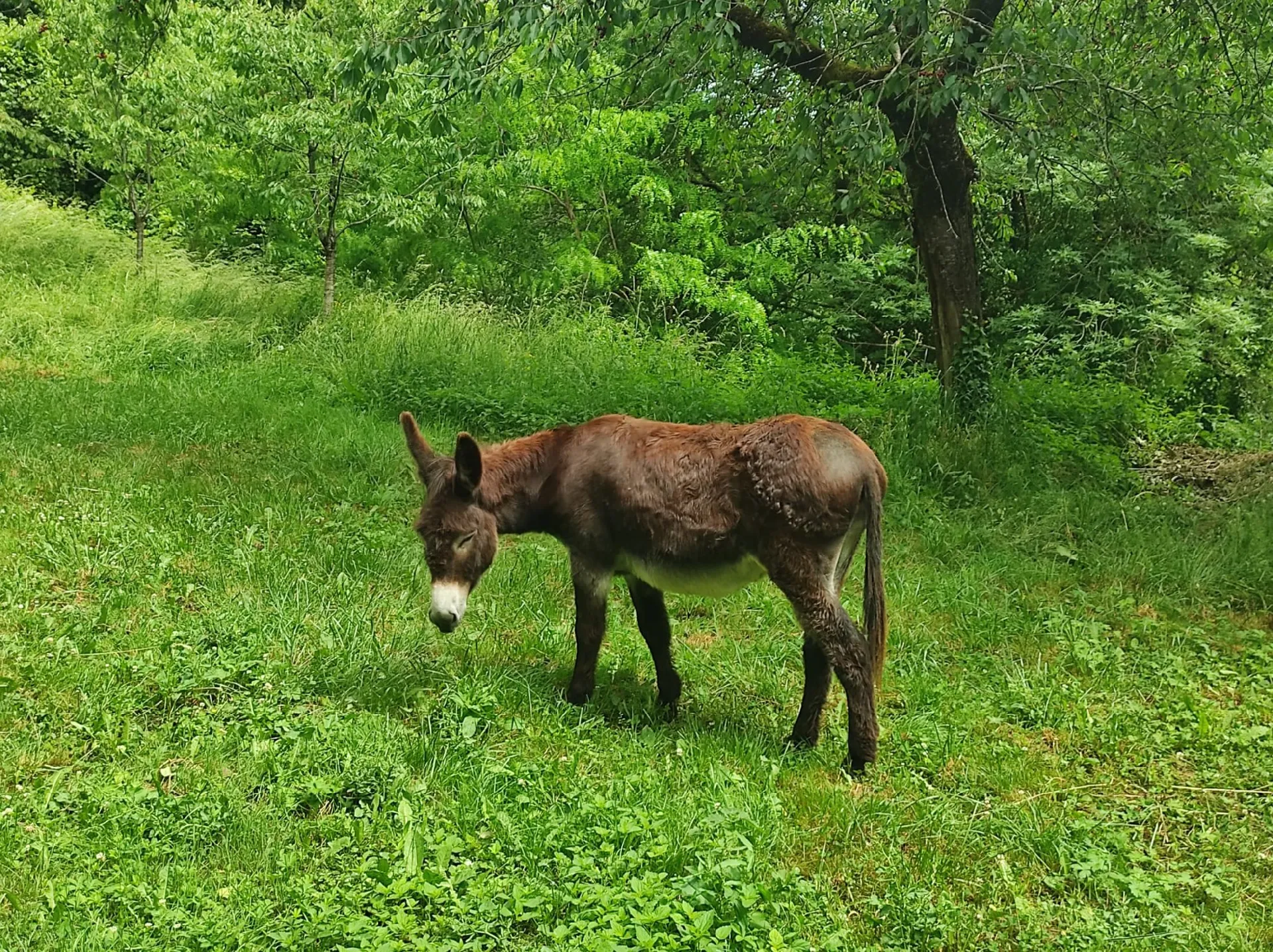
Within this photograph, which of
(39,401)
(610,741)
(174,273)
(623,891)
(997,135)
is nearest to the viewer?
(623,891)

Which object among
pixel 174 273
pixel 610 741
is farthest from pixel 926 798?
pixel 174 273

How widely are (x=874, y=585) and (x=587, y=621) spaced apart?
133cm

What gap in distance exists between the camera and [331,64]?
10.5 m

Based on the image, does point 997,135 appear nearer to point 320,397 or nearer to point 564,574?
point 564,574

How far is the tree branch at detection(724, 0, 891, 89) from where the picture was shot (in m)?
7.52

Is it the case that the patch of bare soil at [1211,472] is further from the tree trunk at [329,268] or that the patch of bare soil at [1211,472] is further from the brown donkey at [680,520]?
the tree trunk at [329,268]

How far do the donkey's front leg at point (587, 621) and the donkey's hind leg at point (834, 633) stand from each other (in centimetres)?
87

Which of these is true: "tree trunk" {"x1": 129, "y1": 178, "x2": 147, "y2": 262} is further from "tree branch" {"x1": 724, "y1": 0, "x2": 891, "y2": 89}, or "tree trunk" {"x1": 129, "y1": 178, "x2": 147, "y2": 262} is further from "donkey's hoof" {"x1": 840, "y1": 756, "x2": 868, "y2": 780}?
"donkey's hoof" {"x1": 840, "y1": 756, "x2": 868, "y2": 780}

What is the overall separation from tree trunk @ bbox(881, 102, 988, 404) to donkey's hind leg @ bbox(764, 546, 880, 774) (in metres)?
4.97

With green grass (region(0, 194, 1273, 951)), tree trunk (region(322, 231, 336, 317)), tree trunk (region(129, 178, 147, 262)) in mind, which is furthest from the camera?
tree trunk (region(129, 178, 147, 262))

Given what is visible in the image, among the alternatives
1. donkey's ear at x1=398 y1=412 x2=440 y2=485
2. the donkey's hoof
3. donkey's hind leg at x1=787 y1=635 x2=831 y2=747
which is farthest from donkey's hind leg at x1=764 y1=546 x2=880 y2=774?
donkey's ear at x1=398 y1=412 x2=440 y2=485

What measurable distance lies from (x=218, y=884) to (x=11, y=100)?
21217 millimetres

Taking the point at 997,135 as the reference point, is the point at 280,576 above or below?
below

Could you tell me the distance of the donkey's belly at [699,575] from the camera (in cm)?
377
